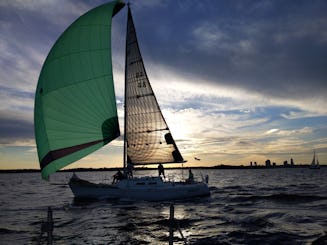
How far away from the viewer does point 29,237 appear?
1584 cm

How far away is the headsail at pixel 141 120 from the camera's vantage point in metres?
25.7

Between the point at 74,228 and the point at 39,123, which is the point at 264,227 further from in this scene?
the point at 39,123

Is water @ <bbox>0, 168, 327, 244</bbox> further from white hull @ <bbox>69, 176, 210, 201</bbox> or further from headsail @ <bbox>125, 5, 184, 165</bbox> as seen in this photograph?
headsail @ <bbox>125, 5, 184, 165</bbox>

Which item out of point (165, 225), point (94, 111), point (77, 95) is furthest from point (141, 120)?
point (165, 225)

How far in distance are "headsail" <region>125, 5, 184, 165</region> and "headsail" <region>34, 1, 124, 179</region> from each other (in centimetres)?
605

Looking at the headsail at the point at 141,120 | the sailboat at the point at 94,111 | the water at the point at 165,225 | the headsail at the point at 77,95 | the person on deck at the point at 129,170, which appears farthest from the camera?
the headsail at the point at 141,120

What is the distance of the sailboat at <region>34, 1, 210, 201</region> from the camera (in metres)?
16.3

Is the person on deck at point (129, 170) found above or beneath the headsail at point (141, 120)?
beneath

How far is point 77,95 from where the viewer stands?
1770 cm

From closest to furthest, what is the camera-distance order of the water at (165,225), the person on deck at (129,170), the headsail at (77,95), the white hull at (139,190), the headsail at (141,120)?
the water at (165,225), the headsail at (77,95), the white hull at (139,190), the person on deck at (129,170), the headsail at (141,120)

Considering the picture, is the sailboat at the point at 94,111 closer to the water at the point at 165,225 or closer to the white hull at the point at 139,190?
the white hull at the point at 139,190

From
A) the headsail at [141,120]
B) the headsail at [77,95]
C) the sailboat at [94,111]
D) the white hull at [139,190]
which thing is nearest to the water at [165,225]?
the white hull at [139,190]

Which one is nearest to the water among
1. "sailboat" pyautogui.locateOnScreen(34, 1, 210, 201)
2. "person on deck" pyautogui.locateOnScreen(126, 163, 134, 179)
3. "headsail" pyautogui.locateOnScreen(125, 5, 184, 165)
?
"sailboat" pyautogui.locateOnScreen(34, 1, 210, 201)

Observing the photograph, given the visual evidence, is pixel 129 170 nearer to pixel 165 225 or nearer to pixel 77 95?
pixel 165 225
